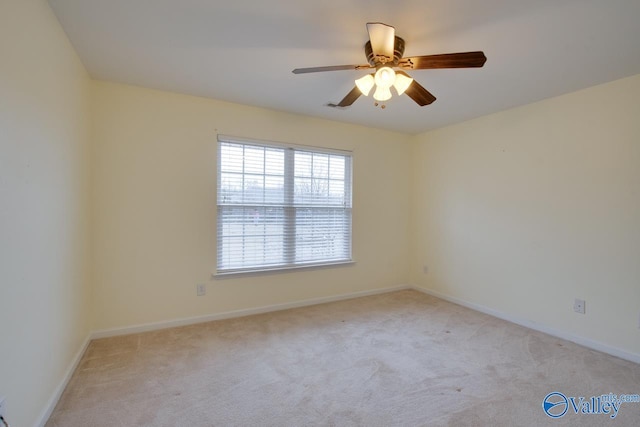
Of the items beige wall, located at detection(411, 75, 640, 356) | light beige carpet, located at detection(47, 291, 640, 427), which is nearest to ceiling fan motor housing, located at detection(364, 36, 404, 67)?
Result: beige wall, located at detection(411, 75, 640, 356)

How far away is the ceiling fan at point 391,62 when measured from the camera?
1.63 metres

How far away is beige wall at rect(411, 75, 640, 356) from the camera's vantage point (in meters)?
2.52

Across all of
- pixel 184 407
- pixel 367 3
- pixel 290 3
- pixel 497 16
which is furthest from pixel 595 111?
pixel 184 407

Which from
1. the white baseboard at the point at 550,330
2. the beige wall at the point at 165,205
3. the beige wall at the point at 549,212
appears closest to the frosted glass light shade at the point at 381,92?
the beige wall at the point at 165,205

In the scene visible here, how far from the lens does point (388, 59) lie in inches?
72.4

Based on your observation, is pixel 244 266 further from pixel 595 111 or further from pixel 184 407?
pixel 595 111

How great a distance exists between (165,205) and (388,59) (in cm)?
248

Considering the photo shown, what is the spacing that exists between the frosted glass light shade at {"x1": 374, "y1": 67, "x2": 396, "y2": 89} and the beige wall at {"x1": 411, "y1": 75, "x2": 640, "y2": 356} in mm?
2194

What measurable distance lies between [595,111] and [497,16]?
1757 millimetres

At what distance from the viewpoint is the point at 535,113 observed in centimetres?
309

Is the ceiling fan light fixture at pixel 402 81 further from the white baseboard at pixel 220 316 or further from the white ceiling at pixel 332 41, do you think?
the white baseboard at pixel 220 316
